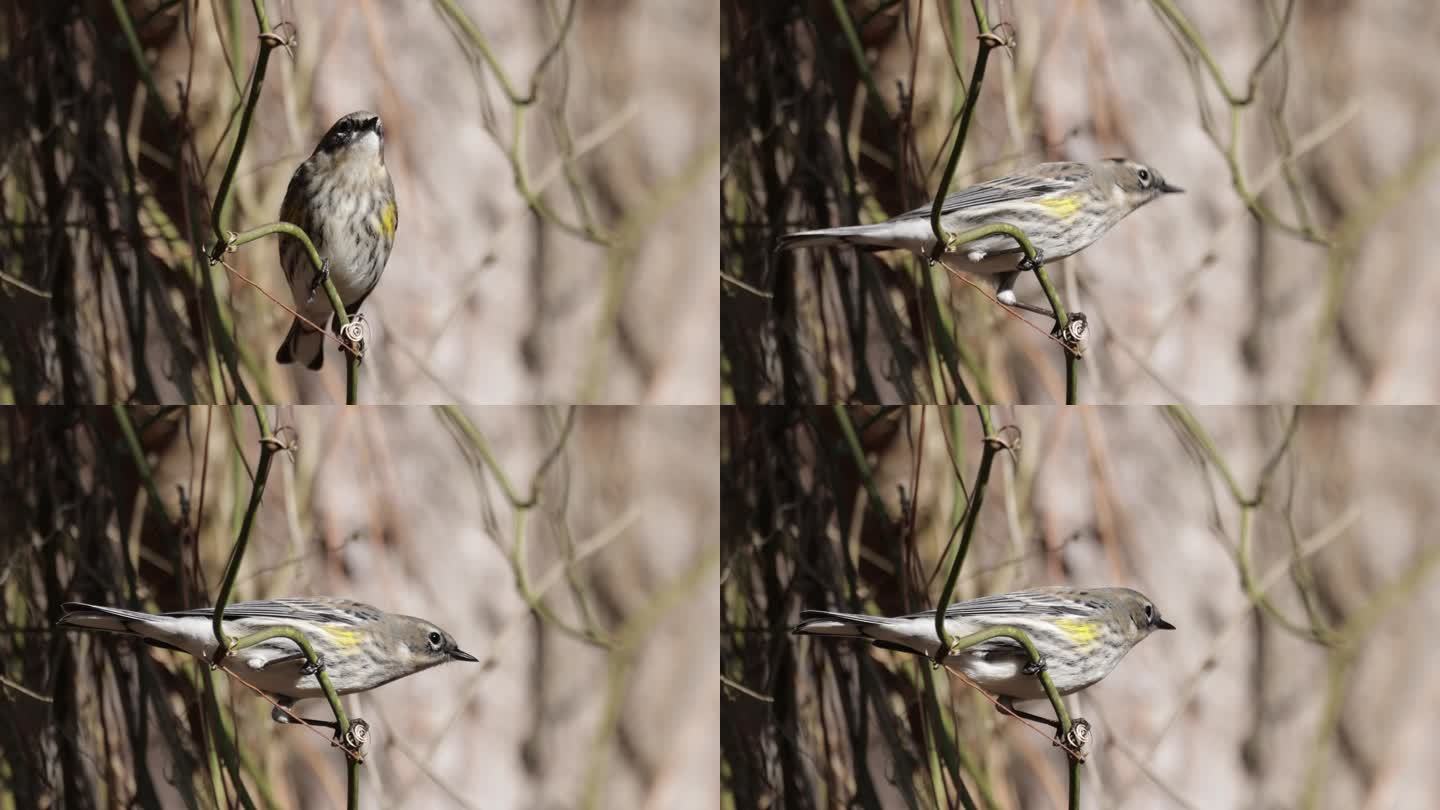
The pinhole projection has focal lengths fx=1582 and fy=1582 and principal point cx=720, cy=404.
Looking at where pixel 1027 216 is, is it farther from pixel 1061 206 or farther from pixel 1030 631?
pixel 1030 631

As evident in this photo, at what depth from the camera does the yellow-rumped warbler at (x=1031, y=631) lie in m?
1.38

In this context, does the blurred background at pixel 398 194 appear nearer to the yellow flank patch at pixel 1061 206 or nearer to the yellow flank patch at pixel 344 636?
the yellow flank patch at pixel 344 636

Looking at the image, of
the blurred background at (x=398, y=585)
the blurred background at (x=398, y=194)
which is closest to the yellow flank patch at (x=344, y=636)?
the blurred background at (x=398, y=585)

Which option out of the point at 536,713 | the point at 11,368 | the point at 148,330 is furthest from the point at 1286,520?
Answer: the point at 11,368

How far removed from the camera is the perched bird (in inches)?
54.3

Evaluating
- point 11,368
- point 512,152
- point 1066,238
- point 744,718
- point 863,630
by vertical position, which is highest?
point 512,152

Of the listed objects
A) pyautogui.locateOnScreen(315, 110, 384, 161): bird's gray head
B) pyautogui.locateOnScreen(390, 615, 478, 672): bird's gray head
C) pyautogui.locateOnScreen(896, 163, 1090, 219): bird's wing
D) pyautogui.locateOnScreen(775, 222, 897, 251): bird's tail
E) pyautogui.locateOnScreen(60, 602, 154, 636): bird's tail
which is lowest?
pyautogui.locateOnScreen(390, 615, 478, 672): bird's gray head

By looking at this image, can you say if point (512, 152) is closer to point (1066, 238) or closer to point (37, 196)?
point (37, 196)

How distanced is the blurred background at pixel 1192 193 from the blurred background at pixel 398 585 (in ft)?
1.01

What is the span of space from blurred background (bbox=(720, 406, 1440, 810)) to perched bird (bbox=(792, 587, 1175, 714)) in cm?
11

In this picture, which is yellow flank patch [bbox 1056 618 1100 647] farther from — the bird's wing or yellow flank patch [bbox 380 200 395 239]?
yellow flank patch [bbox 380 200 395 239]

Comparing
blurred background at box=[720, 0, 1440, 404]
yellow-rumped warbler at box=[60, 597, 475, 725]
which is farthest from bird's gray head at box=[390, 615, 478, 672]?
blurred background at box=[720, 0, 1440, 404]

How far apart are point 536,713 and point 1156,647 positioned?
2.12 ft

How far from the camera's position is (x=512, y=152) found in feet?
5.53
